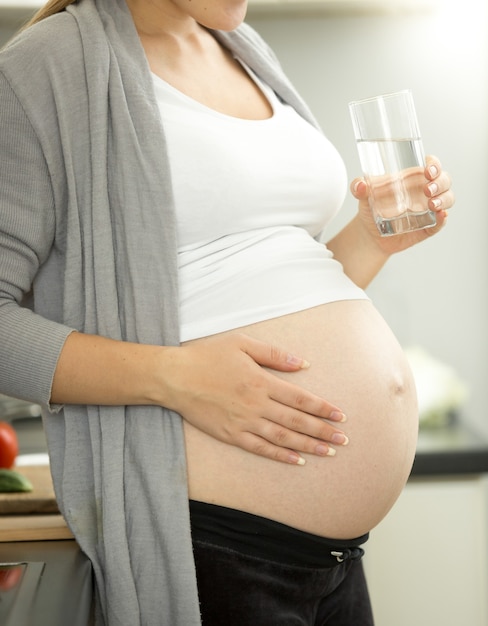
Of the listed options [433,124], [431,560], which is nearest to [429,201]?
[431,560]

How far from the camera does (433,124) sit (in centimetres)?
242

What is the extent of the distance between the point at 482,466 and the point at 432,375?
0.37 metres

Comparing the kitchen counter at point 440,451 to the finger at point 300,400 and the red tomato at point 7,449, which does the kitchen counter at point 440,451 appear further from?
the finger at point 300,400

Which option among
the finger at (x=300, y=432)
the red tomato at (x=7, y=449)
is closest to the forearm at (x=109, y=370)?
the finger at (x=300, y=432)

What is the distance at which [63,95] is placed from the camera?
934 millimetres

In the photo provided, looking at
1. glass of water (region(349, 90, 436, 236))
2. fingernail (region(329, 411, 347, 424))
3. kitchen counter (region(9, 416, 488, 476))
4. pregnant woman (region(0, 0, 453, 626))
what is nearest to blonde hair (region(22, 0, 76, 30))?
pregnant woman (region(0, 0, 453, 626))

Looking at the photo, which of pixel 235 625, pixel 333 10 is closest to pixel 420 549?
pixel 235 625

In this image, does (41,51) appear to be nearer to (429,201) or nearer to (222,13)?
(222,13)

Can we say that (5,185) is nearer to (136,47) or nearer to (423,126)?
(136,47)

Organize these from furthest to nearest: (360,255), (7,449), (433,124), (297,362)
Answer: (433,124), (7,449), (360,255), (297,362)

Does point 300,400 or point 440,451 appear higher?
point 300,400

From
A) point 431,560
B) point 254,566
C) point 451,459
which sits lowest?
point 431,560

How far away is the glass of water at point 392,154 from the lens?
104cm

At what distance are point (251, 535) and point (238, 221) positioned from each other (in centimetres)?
35
